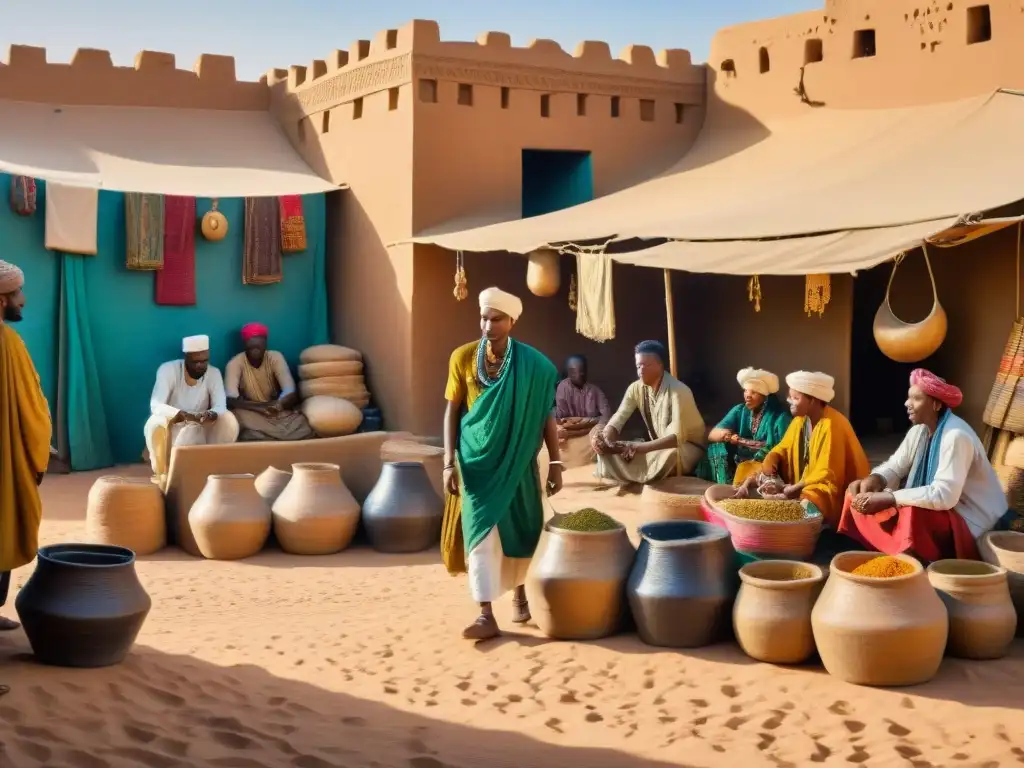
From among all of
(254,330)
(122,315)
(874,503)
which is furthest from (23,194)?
(874,503)

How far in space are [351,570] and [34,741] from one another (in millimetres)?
3428

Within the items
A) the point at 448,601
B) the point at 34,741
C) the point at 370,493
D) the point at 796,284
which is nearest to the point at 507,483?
the point at 448,601

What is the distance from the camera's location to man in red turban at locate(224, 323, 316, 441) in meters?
9.99

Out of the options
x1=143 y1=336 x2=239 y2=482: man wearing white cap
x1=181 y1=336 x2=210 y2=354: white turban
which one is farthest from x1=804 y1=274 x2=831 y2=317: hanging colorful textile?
x1=181 y1=336 x2=210 y2=354: white turban

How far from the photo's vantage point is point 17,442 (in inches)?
181

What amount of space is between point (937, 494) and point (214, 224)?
24.4 ft

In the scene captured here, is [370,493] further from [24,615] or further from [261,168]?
[261,168]

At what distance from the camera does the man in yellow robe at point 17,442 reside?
4559mm

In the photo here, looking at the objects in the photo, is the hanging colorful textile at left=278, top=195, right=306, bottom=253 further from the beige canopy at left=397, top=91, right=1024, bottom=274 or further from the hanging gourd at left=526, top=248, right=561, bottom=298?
the hanging gourd at left=526, top=248, right=561, bottom=298

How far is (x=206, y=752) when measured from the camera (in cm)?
384

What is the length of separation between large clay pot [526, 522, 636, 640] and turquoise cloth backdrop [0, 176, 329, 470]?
626 centimetres

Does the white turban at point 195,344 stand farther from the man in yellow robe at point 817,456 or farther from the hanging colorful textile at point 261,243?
the man in yellow robe at point 817,456

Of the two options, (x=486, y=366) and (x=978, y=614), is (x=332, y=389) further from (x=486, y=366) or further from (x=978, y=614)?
(x=978, y=614)

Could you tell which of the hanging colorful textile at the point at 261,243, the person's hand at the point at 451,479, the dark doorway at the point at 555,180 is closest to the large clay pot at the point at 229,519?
the person's hand at the point at 451,479
